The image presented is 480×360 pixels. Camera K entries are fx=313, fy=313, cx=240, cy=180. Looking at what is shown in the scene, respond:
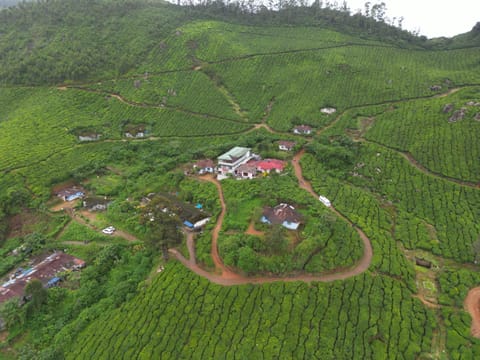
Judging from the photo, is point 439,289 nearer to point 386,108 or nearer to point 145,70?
point 386,108

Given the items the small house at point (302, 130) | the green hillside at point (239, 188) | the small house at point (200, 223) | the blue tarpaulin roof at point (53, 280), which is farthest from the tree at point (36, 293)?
the small house at point (302, 130)

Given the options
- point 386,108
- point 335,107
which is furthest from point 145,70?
point 386,108

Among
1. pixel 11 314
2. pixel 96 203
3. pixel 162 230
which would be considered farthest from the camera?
pixel 96 203

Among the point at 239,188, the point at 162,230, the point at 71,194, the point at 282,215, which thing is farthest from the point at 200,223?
the point at 71,194

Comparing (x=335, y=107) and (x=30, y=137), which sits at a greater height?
(x=335, y=107)

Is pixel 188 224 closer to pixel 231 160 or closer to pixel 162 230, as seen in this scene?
pixel 162 230

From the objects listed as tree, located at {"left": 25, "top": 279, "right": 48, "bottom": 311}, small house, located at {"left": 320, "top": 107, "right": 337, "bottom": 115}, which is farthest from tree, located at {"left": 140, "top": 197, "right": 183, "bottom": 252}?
small house, located at {"left": 320, "top": 107, "right": 337, "bottom": 115}

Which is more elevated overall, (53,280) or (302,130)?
(302,130)

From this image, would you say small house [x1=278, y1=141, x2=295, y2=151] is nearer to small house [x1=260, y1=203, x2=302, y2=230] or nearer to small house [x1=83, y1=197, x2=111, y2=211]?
small house [x1=260, y1=203, x2=302, y2=230]

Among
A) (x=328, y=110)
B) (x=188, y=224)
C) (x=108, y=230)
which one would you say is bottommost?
(x=108, y=230)
